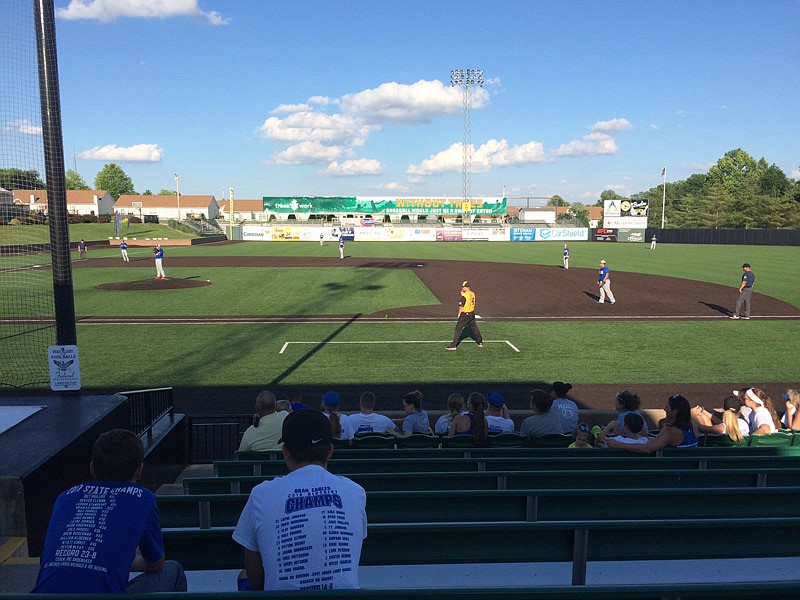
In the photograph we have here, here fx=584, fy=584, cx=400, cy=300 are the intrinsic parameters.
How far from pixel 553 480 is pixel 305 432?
276 cm

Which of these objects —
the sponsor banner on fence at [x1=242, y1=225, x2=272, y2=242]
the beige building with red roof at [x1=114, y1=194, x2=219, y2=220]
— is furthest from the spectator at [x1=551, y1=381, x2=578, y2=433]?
the beige building with red roof at [x1=114, y1=194, x2=219, y2=220]

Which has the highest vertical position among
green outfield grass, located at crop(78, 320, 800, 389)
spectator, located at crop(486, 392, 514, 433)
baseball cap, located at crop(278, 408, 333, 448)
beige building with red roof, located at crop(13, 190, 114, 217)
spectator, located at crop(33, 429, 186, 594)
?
beige building with red roof, located at crop(13, 190, 114, 217)

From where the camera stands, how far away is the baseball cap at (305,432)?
110 inches

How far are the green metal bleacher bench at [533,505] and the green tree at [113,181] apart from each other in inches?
6516

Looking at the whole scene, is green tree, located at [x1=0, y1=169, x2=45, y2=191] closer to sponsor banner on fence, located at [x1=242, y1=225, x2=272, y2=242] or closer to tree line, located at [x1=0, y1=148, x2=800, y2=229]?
sponsor banner on fence, located at [x1=242, y1=225, x2=272, y2=242]

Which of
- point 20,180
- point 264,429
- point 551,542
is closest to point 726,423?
point 551,542

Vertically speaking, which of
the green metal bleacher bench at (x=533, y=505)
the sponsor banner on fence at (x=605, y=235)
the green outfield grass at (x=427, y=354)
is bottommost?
the green outfield grass at (x=427, y=354)

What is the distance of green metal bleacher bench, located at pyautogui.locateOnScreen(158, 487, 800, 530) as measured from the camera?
12.7ft

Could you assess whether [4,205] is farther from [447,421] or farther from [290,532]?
[290,532]

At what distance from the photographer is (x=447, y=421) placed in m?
8.27

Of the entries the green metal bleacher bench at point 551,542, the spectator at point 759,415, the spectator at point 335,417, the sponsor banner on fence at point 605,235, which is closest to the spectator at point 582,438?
the spectator at point 759,415

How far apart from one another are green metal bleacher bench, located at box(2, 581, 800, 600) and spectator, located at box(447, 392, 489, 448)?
15.8ft

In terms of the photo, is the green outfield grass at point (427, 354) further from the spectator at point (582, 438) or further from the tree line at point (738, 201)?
the tree line at point (738, 201)

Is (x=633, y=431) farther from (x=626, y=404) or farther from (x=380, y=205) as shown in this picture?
(x=380, y=205)
